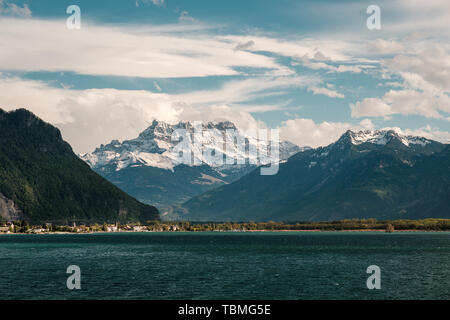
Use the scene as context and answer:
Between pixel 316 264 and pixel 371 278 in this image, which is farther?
pixel 316 264

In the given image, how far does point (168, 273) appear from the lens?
520ft

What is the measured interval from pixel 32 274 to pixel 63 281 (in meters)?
19.8

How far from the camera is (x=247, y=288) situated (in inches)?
5037

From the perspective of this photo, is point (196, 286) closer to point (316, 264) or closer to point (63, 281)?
point (63, 281)

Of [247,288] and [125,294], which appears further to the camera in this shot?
[247,288]
